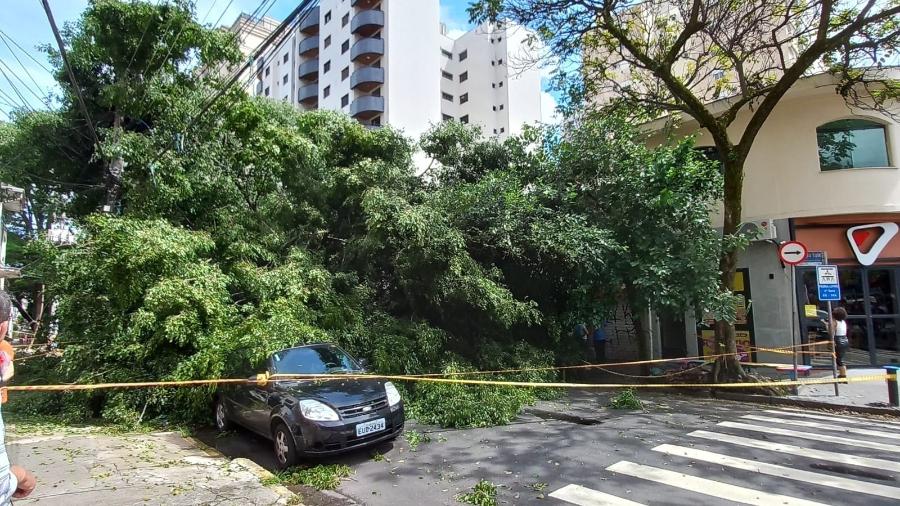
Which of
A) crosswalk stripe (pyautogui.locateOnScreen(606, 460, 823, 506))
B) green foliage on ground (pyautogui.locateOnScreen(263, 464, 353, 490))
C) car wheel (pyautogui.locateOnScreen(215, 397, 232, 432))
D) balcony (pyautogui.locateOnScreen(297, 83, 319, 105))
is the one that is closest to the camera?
crosswalk stripe (pyautogui.locateOnScreen(606, 460, 823, 506))

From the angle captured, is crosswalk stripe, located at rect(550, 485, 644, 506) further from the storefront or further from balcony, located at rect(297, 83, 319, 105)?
balcony, located at rect(297, 83, 319, 105)

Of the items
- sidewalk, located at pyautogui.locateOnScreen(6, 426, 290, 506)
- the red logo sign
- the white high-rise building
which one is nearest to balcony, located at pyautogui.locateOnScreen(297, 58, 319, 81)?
the white high-rise building

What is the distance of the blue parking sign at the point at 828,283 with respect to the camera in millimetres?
10051

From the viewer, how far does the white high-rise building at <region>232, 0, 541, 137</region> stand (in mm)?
41625

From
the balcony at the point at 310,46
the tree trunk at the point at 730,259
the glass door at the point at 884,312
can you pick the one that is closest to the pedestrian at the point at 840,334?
the glass door at the point at 884,312

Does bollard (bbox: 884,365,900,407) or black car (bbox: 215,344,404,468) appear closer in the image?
black car (bbox: 215,344,404,468)

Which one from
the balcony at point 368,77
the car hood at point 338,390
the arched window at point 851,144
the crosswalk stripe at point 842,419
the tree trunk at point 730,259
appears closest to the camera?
the car hood at point 338,390

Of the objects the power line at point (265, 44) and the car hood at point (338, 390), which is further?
the power line at point (265, 44)

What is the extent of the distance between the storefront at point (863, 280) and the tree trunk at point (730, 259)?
3.48 m

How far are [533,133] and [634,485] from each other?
1024cm

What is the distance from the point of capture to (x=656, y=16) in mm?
12312

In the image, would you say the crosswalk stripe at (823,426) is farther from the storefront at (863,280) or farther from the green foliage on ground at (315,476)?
the green foliage on ground at (315,476)

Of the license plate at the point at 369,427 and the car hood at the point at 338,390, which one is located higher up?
the car hood at the point at 338,390

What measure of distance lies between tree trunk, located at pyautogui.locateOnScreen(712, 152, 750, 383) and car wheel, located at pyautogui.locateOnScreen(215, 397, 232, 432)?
993cm
